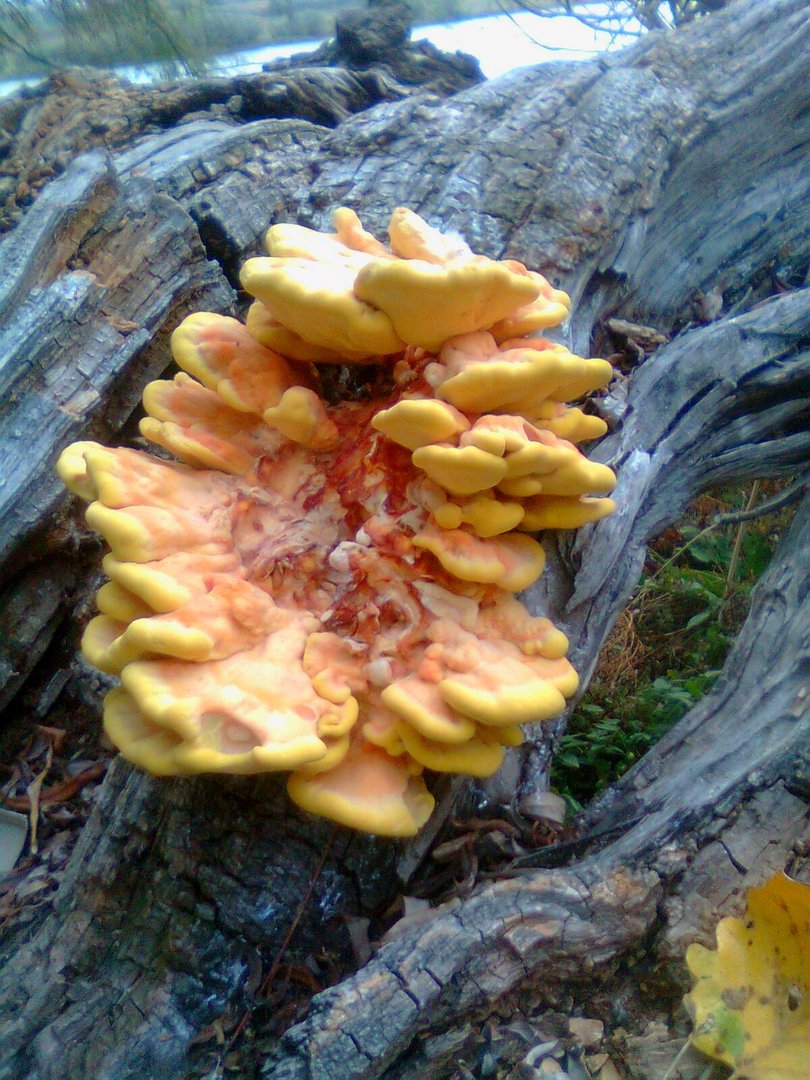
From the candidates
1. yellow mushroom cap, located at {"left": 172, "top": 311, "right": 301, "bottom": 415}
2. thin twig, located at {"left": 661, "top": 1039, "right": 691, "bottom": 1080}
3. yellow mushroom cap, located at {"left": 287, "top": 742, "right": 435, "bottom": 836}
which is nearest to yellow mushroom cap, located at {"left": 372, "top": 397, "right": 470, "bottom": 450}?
yellow mushroom cap, located at {"left": 172, "top": 311, "right": 301, "bottom": 415}

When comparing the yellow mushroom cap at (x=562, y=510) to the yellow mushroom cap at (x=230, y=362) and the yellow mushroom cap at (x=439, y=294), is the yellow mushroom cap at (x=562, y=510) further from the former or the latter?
the yellow mushroom cap at (x=230, y=362)

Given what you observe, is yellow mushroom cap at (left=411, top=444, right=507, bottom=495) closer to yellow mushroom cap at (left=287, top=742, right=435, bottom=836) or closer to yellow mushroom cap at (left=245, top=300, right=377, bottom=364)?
yellow mushroom cap at (left=245, top=300, right=377, bottom=364)

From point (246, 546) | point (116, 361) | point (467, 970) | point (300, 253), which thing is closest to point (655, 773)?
point (467, 970)

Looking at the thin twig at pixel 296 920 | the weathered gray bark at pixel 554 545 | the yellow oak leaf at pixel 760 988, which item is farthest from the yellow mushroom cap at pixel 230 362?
the yellow oak leaf at pixel 760 988

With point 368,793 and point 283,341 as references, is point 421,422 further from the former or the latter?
point 368,793

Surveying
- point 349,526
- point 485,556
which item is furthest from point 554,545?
point 349,526
